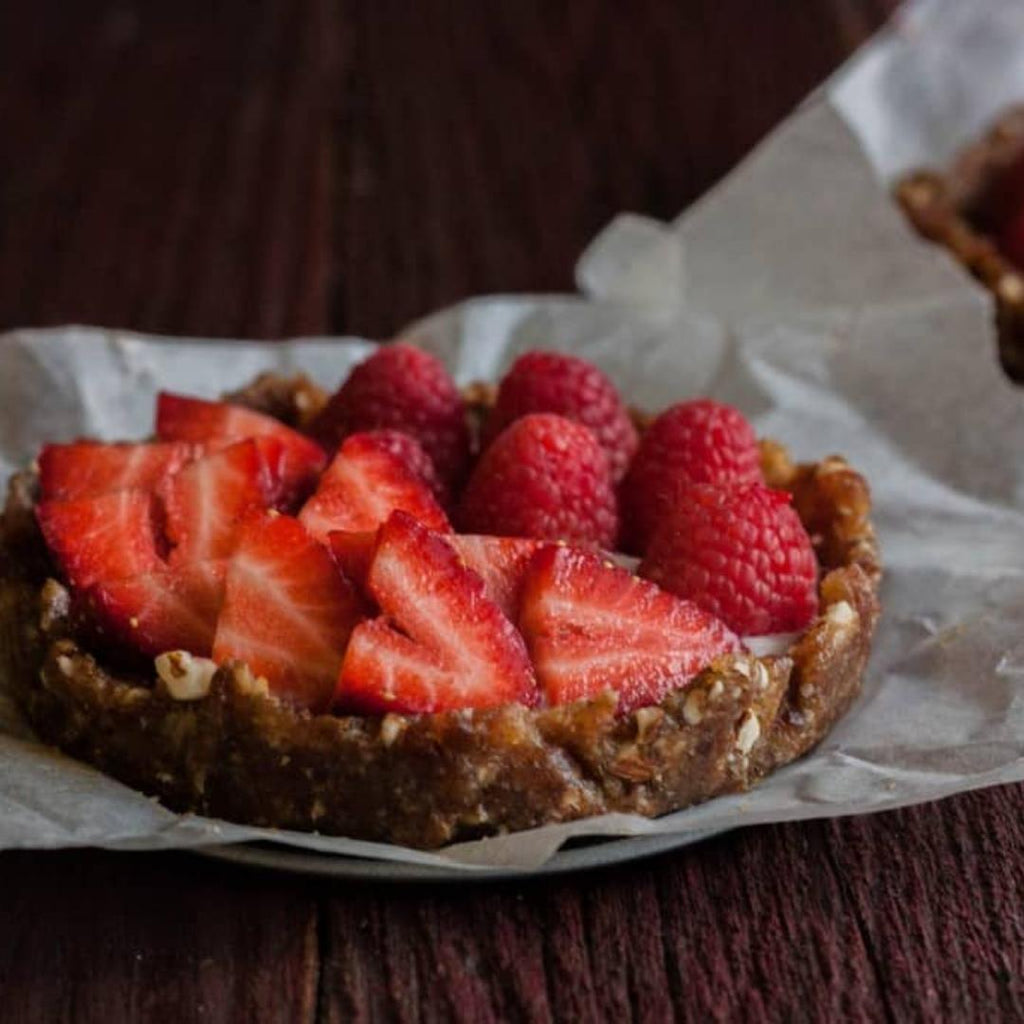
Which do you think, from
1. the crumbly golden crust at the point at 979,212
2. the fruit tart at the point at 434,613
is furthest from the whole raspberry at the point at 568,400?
the crumbly golden crust at the point at 979,212

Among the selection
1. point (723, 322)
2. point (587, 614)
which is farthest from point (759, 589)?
point (723, 322)

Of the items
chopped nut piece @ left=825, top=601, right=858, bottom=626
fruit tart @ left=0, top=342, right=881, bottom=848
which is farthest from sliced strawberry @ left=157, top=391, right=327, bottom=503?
chopped nut piece @ left=825, top=601, right=858, bottom=626

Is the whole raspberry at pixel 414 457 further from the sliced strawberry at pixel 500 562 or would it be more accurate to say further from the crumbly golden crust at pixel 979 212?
the crumbly golden crust at pixel 979 212

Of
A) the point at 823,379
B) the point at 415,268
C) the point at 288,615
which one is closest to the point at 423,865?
the point at 288,615

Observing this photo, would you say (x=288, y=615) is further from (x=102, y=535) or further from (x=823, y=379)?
(x=823, y=379)

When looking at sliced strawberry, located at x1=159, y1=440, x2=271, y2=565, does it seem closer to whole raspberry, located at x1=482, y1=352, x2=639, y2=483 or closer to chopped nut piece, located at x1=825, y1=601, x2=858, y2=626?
whole raspberry, located at x1=482, y1=352, x2=639, y2=483
